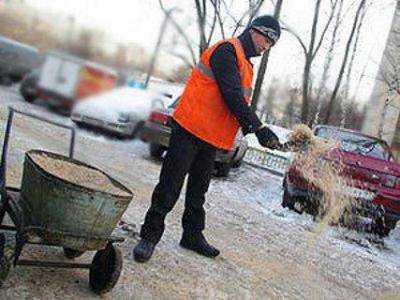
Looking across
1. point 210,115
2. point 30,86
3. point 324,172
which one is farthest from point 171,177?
point 324,172

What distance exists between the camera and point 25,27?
335 centimetres

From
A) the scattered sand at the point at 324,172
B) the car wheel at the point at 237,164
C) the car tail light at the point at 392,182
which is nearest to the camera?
the scattered sand at the point at 324,172

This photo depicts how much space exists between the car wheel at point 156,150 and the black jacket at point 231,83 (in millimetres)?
7164

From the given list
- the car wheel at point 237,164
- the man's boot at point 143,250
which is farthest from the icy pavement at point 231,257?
the car wheel at point 237,164

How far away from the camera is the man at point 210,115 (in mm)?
4805

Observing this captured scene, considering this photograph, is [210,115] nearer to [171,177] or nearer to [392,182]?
[171,177]

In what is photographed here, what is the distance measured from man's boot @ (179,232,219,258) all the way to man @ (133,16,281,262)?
56cm

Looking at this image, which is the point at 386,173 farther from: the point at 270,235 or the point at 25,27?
the point at 25,27

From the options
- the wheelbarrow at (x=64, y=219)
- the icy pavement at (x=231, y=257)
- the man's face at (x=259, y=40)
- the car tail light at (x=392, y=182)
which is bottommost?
the icy pavement at (x=231, y=257)

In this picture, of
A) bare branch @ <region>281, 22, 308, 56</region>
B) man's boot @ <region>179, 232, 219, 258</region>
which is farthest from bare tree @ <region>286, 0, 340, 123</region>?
man's boot @ <region>179, 232, 219, 258</region>

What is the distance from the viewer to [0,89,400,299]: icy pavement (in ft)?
13.7

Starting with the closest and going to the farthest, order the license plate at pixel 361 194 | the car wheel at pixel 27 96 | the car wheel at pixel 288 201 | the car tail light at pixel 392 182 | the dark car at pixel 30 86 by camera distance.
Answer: the dark car at pixel 30 86 → the car wheel at pixel 27 96 → the license plate at pixel 361 194 → the car tail light at pixel 392 182 → the car wheel at pixel 288 201

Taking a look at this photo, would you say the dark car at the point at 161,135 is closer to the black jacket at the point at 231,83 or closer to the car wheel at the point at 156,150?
the car wheel at the point at 156,150

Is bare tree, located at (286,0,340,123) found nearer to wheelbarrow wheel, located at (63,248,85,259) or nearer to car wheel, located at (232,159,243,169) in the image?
car wheel, located at (232,159,243,169)
